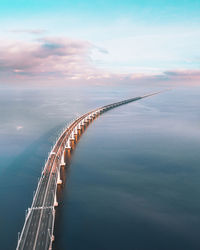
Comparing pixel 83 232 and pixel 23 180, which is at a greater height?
pixel 23 180

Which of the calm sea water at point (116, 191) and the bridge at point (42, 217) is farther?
the calm sea water at point (116, 191)

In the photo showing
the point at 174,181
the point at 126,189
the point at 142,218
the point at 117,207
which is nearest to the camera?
the point at 142,218

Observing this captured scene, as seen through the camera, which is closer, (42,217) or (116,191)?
(42,217)

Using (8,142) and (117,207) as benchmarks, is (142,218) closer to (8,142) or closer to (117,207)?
(117,207)

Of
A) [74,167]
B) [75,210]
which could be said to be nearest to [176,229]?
[75,210]

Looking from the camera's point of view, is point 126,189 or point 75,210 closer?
point 75,210

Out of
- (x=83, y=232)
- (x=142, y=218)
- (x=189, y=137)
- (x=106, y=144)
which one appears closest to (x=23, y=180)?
(x=83, y=232)

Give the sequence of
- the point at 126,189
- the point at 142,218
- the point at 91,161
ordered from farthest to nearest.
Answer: the point at 91,161
the point at 126,189
the point at 142,218

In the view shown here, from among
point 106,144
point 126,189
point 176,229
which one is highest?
point 106,144

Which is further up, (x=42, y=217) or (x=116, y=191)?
(x=42, y=217)

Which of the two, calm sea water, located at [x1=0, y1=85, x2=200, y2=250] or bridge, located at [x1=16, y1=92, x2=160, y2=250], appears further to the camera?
calm sea water, located at [x1=0, y1=85, x2=200, y2=250]
